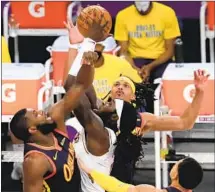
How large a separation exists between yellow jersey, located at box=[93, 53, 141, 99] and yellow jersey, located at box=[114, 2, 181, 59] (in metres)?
0.92

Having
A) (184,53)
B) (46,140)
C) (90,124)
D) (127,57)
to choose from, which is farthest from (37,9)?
(46,140)

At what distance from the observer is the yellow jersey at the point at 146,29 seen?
8.76 metres

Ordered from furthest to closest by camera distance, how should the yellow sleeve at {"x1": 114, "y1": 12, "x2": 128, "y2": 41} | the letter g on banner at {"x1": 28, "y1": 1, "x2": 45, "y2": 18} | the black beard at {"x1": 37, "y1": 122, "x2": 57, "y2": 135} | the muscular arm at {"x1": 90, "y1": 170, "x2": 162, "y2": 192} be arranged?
the letter g on banner at {"x1": 28, "y1": 1, "x2": 45, "y2": 18} → the yellow sleeve at {"x1": 114, "y1": 12, "x2": 128, "y2": 41} → the black beard at {"x1": 37, "y1": 122, "x2": 57, "y2": 135} → the muscular arm at {"x1": 90, "y1": 170, "x2": 162, "y2": 192}

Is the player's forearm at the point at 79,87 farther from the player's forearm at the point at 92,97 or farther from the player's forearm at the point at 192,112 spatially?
the player's forearm at the point at 192,112

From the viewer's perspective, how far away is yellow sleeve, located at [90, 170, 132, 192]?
5547mm

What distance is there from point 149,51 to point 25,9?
127cm

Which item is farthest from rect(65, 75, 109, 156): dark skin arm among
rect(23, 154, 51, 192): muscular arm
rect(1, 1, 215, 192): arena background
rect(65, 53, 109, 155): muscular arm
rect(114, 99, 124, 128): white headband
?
rect(1, 1, 215, 192): arena background

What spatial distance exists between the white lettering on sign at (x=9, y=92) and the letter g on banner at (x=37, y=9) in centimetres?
167

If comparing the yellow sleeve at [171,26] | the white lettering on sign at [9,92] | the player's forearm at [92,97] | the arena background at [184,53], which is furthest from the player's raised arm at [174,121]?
the yellow sleeve at [171,26]

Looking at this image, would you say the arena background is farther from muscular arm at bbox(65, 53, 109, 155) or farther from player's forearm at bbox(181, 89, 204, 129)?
muscular arm at bbox(65, 53, 109, 155)

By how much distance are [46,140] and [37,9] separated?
3586 millimetres

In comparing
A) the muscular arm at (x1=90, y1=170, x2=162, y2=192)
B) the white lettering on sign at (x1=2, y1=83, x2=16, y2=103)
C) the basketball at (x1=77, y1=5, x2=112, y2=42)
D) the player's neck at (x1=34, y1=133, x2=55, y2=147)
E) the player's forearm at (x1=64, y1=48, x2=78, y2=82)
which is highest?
the basketball at (x1=77, y1=5, x2=112, y2=42)

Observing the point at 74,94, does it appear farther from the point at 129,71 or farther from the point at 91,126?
the point at 129,71

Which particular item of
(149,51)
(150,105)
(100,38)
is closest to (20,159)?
(150,105)
